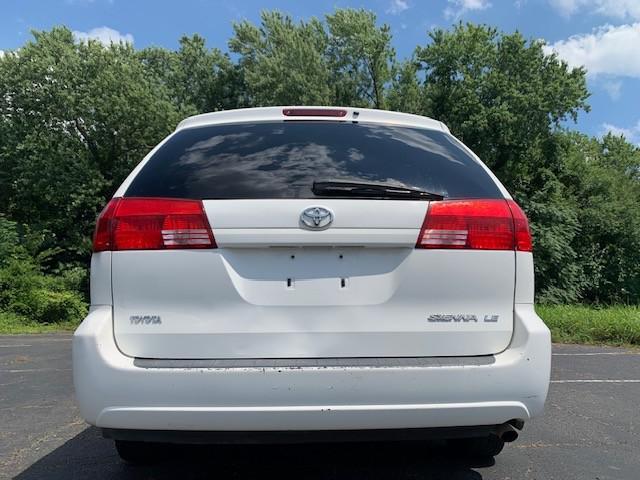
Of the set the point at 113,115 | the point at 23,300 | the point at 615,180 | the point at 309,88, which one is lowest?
the point at 23,300

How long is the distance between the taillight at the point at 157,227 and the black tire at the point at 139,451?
4.43 ft

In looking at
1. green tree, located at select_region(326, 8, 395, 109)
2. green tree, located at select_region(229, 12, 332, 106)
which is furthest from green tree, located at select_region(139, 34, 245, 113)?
green tree, located at select_region(326, 8, 395, 109)

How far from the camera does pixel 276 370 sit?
7.55ft

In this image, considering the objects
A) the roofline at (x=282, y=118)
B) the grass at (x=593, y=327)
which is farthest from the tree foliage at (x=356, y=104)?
the roofline at (x=282, y=118)

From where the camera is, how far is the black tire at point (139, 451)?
324 centimetres

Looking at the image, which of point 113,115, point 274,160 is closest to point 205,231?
point 274,160

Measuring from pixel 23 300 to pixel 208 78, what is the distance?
65.7 ft

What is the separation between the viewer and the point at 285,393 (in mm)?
2291

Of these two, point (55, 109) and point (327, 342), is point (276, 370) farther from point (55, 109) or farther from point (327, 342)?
point (55, 109)

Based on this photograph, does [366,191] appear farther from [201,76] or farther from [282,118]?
[201,76]

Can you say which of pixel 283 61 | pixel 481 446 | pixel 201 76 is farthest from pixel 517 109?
pixel 481 446

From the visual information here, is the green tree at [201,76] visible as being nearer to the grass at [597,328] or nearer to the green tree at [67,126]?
the green tree at [67,126]

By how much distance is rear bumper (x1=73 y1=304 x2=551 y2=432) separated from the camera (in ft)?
7.47

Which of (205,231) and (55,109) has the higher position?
(55,109)
